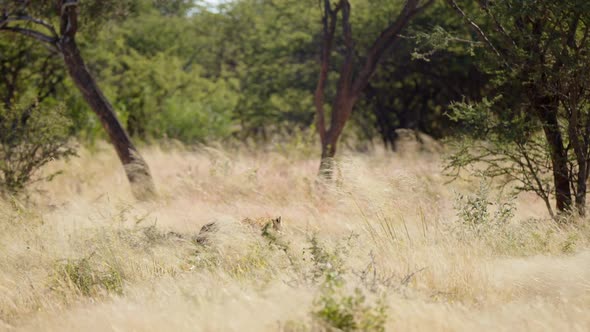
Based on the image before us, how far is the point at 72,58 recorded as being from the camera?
11469mm

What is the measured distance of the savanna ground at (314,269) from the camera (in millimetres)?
4812

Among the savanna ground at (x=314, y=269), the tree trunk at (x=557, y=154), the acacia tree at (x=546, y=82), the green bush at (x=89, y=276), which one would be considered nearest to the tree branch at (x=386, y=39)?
the acacia tree at (x=546, y=82)

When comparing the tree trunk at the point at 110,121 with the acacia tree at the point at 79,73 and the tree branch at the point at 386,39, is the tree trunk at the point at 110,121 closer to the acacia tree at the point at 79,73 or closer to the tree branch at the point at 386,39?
the acacia tree at the point at 79,73

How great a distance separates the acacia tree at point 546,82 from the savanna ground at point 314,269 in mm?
937

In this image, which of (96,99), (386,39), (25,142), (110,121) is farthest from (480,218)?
(25,142)

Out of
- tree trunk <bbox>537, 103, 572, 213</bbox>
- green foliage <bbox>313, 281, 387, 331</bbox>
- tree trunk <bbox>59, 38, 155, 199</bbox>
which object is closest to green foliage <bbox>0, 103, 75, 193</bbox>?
tree trunk <bbox>59, 38, 155, 199</bbox>

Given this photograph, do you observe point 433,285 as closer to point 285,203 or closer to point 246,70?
point 285,203

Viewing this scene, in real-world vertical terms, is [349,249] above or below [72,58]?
below

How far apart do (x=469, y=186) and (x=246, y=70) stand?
1570cm

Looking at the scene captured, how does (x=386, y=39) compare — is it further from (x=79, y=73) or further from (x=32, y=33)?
(x=32, y=33)

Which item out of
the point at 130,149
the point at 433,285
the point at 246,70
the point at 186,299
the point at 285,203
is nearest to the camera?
the point at 186,299

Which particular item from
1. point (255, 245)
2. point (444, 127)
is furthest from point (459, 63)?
point (255, 245)

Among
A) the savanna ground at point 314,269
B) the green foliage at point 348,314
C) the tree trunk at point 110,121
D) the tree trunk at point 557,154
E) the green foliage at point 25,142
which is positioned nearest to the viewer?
the green foliage at point 348,314

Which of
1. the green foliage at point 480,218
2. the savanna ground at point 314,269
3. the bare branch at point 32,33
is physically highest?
the bare branch at point 32,33
